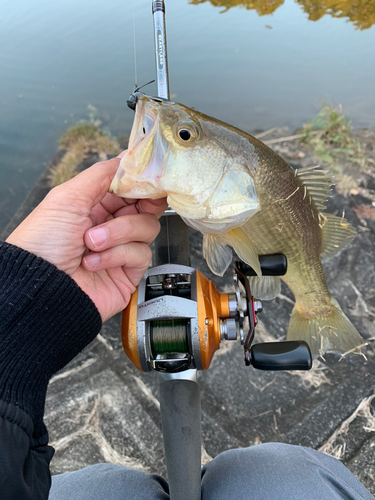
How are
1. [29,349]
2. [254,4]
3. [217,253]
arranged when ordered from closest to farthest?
[29,349] → [217,253] → [254,4]

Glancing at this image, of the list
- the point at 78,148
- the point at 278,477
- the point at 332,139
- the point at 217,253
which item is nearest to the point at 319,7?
the point at 332,139

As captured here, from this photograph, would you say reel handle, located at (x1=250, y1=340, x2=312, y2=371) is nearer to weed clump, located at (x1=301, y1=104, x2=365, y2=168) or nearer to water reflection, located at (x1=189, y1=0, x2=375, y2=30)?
weed clump, located at (x1=301, y1=104, x2=365, y2=168)


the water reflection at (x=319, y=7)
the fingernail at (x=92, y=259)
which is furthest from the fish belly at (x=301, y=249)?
the water reflection at (x=319, y=7)

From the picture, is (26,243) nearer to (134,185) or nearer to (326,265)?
(134,185)

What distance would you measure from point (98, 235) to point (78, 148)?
3879 mm

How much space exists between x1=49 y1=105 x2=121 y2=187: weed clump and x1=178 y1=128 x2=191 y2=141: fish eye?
3066 millimetres

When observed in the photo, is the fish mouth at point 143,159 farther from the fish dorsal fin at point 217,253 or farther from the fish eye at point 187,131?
the fish dorsal fin at point 217,253

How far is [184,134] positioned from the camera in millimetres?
1181

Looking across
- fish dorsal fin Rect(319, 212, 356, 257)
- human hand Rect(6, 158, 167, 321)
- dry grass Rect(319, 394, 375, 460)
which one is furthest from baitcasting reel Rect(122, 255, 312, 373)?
dry grass Rect(319, 394, 375, 460)

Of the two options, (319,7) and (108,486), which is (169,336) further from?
(319,7)

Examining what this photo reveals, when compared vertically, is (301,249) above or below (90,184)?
below

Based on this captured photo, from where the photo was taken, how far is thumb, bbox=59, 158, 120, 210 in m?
1.12

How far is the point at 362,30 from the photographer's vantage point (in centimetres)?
718

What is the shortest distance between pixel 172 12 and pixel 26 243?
26.6 feet
